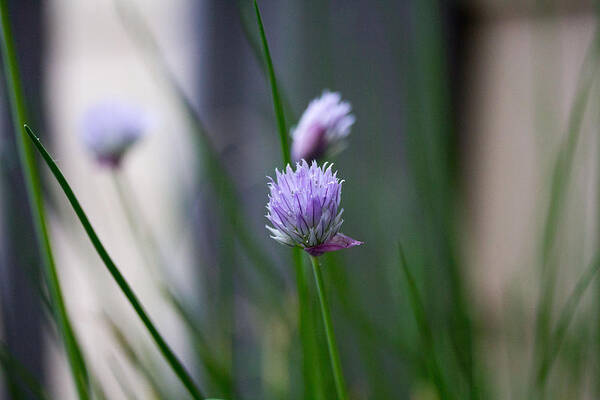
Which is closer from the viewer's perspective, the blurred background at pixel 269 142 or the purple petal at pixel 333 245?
the purple petal at pixel 333 245

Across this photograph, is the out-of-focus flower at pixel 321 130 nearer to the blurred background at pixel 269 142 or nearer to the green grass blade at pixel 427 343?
the green grass blade at pixel 427 343

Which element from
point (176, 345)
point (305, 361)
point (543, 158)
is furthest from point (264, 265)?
point (176, 345)

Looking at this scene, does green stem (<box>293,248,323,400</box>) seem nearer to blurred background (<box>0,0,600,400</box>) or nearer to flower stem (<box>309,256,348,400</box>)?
flower stem (<box>309,256,348,400</box>)

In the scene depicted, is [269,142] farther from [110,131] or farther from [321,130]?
[321,130]

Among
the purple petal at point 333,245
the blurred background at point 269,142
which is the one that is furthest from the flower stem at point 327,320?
the blurred background at point 269,142

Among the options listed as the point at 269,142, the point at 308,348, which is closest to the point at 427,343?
the point at 308,348
